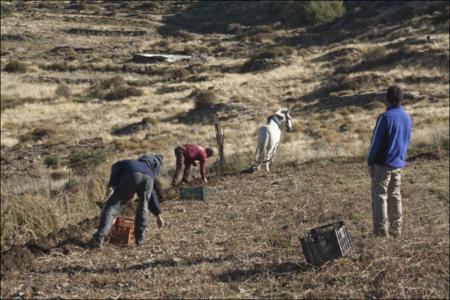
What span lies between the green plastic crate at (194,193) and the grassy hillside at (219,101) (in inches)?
16.1

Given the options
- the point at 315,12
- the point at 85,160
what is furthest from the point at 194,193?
the point at 315,12

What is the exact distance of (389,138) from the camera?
283 inches

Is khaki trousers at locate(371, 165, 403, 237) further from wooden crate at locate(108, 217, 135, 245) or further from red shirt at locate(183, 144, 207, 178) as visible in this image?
red shirt at locate(183, 144, 207, 178)

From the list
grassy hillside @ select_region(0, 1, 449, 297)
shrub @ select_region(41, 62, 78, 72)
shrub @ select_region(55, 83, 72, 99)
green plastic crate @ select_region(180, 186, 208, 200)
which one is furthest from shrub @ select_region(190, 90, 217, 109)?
green plastic crate @ select_region(180, 186, 208, 200)

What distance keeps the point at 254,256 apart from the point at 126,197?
195 cm

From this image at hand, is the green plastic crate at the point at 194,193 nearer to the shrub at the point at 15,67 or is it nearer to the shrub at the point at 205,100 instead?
the shrub at the point at 205,100

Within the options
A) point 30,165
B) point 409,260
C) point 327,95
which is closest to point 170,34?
point 327,95

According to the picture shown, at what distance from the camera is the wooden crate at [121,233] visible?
28.0 feet

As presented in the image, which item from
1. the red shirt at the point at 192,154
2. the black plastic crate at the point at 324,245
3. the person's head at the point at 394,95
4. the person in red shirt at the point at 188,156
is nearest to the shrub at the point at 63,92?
the person in red shirt at the point at 188,156

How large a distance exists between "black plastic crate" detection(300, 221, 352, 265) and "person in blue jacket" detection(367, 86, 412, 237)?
1.09 metres

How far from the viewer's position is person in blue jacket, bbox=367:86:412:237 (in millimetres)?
7191

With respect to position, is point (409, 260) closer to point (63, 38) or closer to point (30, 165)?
point (30, 165)

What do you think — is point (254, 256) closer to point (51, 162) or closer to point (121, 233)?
point (121, 233)

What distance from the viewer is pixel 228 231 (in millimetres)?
9242
